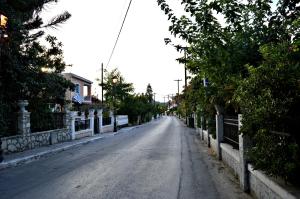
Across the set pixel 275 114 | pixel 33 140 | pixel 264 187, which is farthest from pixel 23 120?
pixel 275 114

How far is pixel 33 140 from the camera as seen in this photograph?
19062 millimetres

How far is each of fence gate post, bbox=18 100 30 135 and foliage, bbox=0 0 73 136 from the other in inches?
21.6

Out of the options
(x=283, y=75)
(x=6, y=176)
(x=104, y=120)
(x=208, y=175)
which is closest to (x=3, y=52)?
(x=6, y=176)

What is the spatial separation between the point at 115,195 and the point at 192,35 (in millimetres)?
5514

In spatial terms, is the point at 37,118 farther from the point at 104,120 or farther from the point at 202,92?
the point at 104,120

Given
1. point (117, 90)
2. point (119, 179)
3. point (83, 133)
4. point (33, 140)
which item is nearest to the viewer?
point (119, 179)

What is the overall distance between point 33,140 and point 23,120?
4.37ft

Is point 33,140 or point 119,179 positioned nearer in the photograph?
point 119,179

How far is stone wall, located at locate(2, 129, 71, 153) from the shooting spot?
16.6 metres

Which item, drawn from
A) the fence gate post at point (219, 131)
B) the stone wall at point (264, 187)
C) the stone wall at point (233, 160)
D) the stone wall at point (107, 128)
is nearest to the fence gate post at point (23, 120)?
the fence gate post at point (219, 131)

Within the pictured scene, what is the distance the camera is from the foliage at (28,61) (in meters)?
18.0

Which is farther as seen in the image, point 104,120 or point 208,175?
point 104,120

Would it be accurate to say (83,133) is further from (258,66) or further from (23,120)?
(258,66)

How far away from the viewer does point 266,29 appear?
40.9 ft
